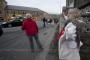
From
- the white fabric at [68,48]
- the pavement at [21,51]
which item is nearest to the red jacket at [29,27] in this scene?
the pavement at [21,51]

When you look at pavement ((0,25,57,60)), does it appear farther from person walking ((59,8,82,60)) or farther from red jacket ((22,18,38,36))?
person walking ((59,8,82,60))

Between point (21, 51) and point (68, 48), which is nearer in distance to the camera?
point (68, 48)

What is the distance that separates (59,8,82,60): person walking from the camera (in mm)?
6883

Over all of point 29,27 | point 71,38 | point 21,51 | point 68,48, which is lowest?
point 21,51

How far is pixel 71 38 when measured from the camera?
697cm

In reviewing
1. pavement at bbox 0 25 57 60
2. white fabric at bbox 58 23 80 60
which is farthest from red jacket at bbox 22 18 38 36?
white fabric at bbox 58 23 80 60

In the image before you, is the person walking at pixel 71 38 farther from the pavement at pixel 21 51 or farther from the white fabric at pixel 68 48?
the pavement at pixel 21 51

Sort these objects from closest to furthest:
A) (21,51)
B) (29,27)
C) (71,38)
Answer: (71,38) < (21,51) < (29,27)

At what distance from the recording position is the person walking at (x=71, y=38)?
6883 millimetres

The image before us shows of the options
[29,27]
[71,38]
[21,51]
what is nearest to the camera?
[71,38]

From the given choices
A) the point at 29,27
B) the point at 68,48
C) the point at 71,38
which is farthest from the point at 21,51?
the point at 71,38

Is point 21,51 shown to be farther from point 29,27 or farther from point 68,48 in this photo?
point 68,48

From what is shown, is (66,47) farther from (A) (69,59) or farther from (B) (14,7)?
(B) (14,7)

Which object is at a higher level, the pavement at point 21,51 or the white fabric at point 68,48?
the white fabric at point 68,48
